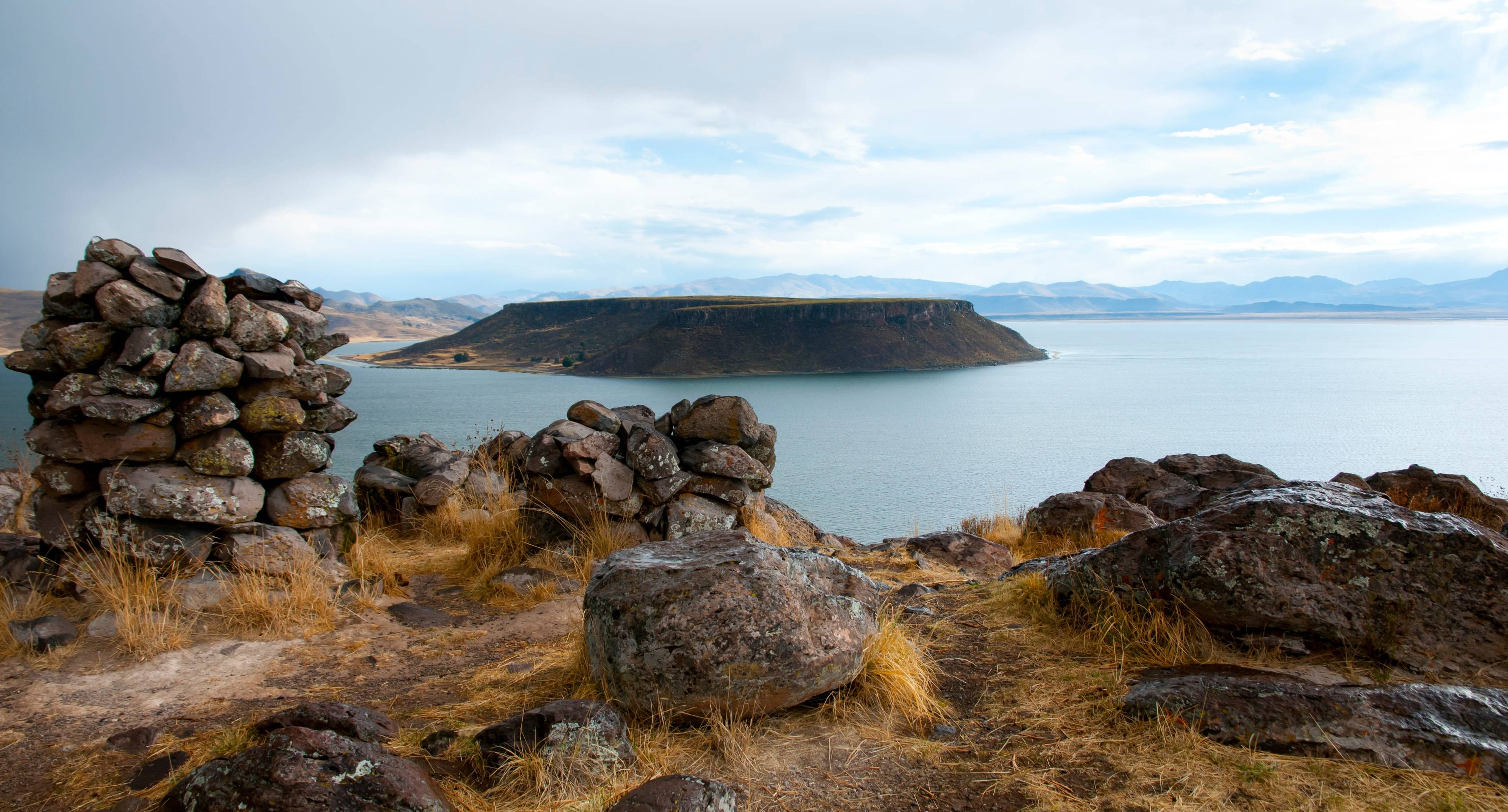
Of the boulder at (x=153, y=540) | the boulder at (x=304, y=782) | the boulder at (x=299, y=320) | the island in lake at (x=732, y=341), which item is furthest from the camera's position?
the island in lake at (x=732, y=341)

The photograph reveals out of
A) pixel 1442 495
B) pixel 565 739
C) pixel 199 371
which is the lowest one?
pixel 1442 495

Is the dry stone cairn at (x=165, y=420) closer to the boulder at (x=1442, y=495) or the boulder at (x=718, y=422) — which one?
the boulder at (x=718, y=422)

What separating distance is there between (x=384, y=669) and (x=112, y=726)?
1471 mm

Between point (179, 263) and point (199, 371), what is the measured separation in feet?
3.55

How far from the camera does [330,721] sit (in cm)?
367

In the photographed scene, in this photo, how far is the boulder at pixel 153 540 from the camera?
6.70m

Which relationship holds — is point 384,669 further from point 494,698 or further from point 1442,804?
point 1442,804

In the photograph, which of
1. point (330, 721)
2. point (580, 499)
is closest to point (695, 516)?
point (580, 499)

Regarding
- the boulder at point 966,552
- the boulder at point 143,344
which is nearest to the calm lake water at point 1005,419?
the boulder at point 143,344

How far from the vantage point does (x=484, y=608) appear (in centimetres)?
715

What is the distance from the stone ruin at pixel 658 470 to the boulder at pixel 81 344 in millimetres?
3866

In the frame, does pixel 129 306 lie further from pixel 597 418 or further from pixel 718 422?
pixel 718 422

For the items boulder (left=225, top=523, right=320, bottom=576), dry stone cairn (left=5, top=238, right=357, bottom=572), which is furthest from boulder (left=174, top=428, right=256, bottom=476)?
boulder (left=225, top=523, right=320, bottom=576)

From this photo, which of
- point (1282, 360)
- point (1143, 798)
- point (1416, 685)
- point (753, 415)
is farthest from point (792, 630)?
point (1282, 360)
